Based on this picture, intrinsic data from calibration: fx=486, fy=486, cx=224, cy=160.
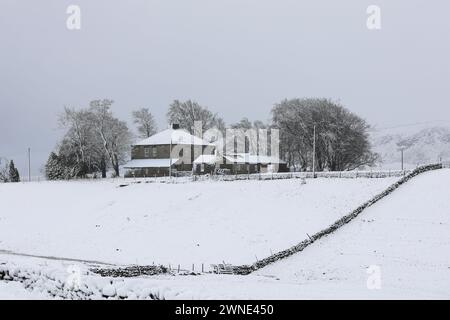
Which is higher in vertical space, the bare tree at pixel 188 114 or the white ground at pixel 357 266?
the bare tree at pixel 188 114

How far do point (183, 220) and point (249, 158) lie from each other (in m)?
38.4

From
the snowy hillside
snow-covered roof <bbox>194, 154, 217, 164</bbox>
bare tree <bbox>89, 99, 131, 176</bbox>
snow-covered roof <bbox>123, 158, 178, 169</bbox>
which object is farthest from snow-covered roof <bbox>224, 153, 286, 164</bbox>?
the snowy hillside

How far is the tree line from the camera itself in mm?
74938

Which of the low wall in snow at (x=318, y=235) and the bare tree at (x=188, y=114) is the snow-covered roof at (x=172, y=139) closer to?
the bare tree at (x=188, y=114)

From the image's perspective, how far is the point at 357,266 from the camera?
2741 centimetres

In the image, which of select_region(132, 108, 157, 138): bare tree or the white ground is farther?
select_region(132, 108, 157, 138): bare tree

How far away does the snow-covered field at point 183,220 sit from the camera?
35469 mm

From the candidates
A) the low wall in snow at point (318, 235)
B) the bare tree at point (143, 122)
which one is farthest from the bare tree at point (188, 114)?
the low wall in snow at point (318, 235)

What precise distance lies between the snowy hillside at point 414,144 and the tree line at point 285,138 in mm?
38412

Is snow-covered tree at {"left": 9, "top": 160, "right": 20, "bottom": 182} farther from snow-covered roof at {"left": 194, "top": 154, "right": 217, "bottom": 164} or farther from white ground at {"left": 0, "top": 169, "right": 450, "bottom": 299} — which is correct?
white ground at {"left": 0, "top": 169, "right": 450, "bottom": 299}

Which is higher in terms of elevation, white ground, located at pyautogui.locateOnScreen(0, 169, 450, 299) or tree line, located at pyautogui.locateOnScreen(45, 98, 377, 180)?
tree line, located at pyautogui.locateOnScreen(45, 98, 377, 180)

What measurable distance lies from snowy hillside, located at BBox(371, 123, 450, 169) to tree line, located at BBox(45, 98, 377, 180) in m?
38.4
